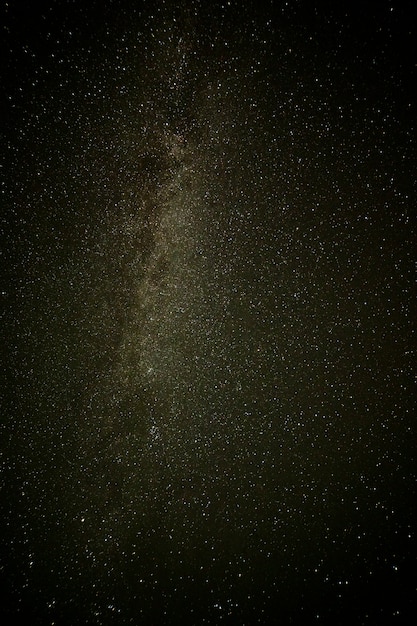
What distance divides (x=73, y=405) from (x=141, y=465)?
0.56 ft

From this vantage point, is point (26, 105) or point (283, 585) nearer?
point (26, 105)

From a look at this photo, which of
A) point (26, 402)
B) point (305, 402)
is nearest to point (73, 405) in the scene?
point (26, 402)

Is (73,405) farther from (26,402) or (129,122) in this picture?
(129,122)

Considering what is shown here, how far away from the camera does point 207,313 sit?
23.8 inches

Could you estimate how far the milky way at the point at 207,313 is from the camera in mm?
546

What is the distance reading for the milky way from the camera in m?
0.55

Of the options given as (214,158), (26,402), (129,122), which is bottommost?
(26,402)

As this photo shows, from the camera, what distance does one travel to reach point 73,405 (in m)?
0.61

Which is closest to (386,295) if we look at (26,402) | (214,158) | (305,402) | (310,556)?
(305,402)

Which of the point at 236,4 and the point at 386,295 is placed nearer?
the point at 236,4

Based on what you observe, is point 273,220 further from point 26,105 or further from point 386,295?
point 26,105

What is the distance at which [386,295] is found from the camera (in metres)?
0.63

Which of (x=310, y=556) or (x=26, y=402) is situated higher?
(x=26, y=402)

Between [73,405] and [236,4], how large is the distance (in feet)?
2.42
